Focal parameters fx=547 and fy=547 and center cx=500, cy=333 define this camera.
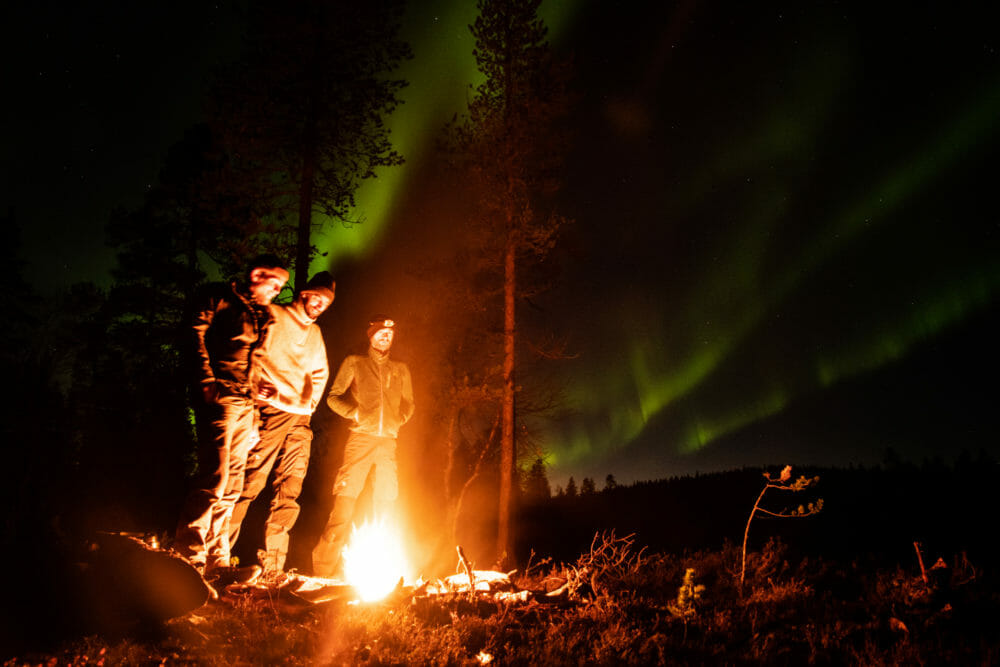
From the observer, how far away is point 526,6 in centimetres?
1453

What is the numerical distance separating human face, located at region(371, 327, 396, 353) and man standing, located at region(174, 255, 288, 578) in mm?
1930

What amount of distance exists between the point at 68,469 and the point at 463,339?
501 inches

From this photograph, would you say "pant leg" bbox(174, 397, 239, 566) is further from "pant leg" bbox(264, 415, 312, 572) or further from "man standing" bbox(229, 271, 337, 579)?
"pant leg" bbox(264, 415, 312, 572)

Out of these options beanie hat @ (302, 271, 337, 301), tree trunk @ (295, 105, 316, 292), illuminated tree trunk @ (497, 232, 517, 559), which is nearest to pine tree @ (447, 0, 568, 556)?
illuminated tree trunk @ (497, 232, 517, 559)

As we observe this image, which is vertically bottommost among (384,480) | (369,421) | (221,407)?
(384,480)

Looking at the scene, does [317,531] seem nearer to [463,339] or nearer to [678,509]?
[463,339]

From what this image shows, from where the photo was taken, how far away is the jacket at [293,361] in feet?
18.7

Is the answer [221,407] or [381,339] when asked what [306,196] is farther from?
[221,407]

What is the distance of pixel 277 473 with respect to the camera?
18.9 ft

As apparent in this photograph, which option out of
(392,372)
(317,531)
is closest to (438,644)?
(392,372)

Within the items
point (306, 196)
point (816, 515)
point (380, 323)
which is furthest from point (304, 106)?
point (816, 515)

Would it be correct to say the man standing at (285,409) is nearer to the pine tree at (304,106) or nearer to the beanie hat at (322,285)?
the beanie hat at (322,285)

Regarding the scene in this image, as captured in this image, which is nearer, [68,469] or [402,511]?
[68,469]

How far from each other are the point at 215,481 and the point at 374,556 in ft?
7.40
